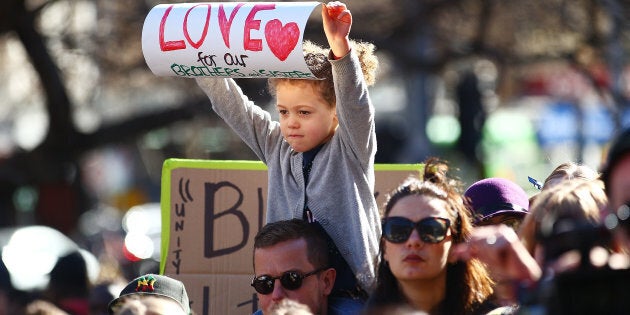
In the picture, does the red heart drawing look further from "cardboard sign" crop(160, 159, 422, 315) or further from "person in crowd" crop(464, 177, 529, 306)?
"cardboard sign" crop(160, 159, 422, 315)

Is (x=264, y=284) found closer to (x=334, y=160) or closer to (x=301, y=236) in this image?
(x=301, y=236)

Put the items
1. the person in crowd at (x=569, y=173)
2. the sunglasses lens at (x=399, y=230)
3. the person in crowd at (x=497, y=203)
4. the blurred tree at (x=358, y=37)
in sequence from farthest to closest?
the blurred tree at (x=358, y=37), the person in crowd at (x=497, y=203), the person in crowd at (x=569, y=173), the sunglasses lens at (x=399, y=230)

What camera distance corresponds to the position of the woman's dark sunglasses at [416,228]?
3.66 m

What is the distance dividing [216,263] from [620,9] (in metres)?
5.92

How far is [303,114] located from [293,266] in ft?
1.74

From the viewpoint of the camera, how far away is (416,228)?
3672 millimetres

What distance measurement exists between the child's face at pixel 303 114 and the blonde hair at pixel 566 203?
98 cm

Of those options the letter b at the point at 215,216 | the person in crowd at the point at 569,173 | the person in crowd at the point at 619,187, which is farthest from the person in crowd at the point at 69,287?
the person in crowd at the point at 619,187

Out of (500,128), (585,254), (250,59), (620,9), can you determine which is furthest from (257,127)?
(500,128)

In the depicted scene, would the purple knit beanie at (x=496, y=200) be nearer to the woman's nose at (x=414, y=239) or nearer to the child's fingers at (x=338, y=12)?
the woman's nose at (x=414, y=239)

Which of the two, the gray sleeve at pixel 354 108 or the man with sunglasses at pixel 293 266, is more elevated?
the gray sleeve at pixel 354 108

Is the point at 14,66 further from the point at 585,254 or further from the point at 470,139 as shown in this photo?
the point at 585,254

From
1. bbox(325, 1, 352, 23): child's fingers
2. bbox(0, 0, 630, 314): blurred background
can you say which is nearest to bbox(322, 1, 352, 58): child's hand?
bbox(325, 1, 352, 23): child's fingers

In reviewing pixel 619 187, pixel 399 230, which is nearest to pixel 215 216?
pixel 399 230
